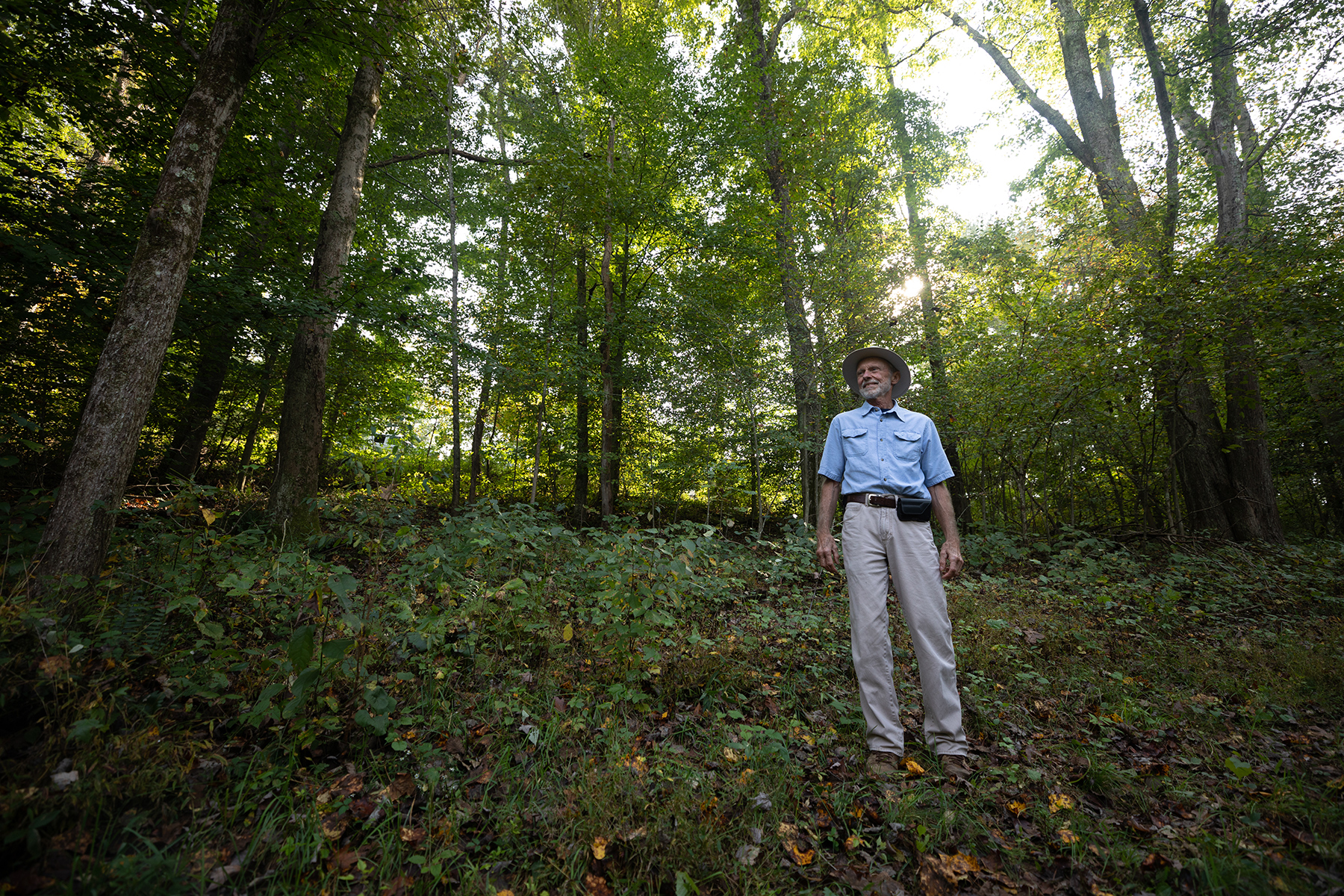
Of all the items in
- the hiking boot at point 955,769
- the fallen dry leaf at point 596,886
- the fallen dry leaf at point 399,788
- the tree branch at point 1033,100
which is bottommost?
the hiking boot at point 955,769

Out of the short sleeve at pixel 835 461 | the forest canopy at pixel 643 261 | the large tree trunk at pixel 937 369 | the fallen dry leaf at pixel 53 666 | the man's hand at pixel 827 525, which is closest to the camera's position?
the fallen dry leaf at pixel 53 666

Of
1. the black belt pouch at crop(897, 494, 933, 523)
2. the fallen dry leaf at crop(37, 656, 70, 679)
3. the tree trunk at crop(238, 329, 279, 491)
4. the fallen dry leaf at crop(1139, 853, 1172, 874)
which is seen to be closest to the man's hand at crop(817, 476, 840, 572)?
the black belt pouch at crop(897, 494, 933, 523)

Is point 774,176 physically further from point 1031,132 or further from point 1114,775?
point 1114,775

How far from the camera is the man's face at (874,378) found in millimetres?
3541

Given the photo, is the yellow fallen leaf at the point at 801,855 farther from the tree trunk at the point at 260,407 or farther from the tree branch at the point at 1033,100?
the tree branch at the point at 1033,100

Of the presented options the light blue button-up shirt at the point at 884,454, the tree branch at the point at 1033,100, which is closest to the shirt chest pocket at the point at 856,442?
the light blue button-up shirt at the point at 884,454

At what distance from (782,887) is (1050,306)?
31.6 ft

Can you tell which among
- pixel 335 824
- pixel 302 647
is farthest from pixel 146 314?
pixel 335 824

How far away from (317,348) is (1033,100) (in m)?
16.1

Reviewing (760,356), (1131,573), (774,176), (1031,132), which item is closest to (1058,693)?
(1131,573)

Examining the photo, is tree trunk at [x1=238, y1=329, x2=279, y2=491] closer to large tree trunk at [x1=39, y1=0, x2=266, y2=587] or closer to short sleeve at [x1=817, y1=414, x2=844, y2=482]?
large tree trunk at [x1=39, y1=0, x2=266, y2=587]

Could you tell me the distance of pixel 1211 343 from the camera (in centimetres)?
766

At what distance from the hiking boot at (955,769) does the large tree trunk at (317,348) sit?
7.45 m

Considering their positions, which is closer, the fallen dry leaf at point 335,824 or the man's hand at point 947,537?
the fallen dry leaf at point 335,824
